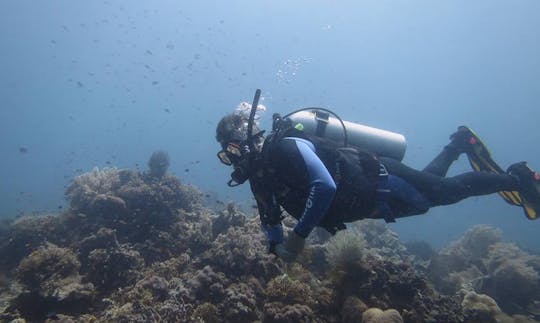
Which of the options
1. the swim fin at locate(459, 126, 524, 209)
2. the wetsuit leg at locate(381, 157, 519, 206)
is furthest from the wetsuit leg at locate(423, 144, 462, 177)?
the wetsuit leg at locate(381, 157, 519, 206)

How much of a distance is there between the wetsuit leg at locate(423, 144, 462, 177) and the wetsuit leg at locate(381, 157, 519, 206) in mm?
761

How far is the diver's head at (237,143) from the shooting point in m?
5.56

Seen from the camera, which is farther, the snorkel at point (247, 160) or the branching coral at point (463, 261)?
the branching coral at point (463, 261)

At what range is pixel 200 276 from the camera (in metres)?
6.95

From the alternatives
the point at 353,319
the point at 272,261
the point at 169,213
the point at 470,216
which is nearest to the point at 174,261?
the point at 272,261

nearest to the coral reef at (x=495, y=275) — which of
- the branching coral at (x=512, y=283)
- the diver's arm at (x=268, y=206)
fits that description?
the branching coral at (x=512, y=283)

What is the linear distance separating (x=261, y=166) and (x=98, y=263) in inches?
225

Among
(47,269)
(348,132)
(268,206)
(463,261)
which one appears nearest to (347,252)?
(348,132)

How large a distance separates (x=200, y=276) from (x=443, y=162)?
6.07 m

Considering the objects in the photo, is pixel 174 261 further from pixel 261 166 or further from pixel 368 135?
pixel 368 135

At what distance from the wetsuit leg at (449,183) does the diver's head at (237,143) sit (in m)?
2.59

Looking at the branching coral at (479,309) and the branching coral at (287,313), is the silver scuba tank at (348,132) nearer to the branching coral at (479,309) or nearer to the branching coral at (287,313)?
the branching coral at (287,313)

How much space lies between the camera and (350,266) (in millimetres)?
7566

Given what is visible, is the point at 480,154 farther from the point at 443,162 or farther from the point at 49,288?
the point at 49,288
